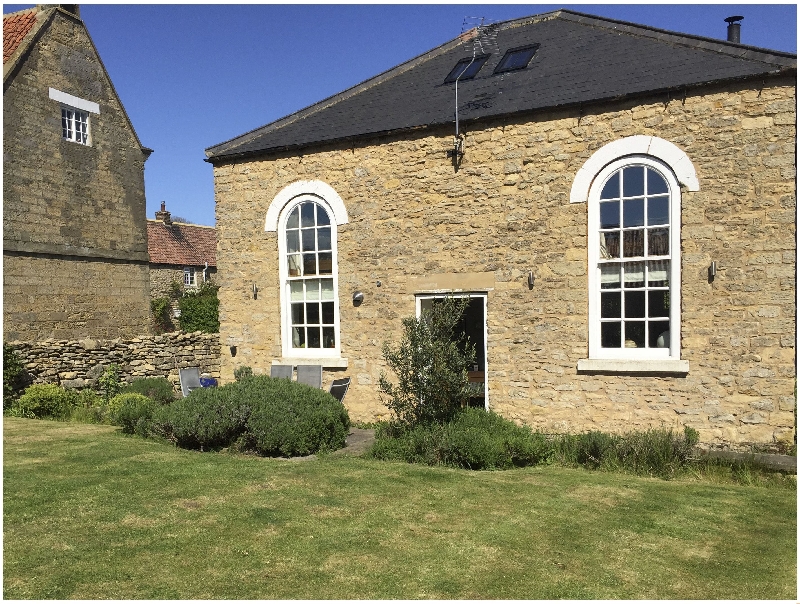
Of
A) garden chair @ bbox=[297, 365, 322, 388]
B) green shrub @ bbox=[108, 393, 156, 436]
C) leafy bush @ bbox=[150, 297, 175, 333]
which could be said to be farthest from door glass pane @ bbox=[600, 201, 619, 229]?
leafy bush @ bbox=[150, 297, 175, 333]

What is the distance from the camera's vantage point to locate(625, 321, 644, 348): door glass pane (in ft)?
30.8

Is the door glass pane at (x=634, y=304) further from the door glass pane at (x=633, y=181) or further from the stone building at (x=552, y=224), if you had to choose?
the door glass pane at (x=633, y=181)

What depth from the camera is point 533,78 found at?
35.3 feet

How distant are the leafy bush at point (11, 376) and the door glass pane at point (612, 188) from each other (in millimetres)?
11711

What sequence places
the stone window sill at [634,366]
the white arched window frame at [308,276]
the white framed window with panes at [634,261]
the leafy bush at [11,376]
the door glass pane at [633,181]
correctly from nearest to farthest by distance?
1. the stone window sill at [634,366]
2. the white framed window with panes at [634,261]
3. the door glass pane at [633,181]
4. the white arched window frame at [308,276]
5. the leafy bush at [11,376]

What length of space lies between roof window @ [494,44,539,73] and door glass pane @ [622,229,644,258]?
389 centimetres

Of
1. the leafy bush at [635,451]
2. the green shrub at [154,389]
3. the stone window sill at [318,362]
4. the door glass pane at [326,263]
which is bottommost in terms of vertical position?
the leafy bush at [635,451]

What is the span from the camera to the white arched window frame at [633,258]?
9016 millimetres

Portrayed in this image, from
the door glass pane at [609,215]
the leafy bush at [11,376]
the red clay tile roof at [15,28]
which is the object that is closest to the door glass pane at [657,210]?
the door glass pane at [609,215]

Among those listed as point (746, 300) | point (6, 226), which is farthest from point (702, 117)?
point (6, 226)

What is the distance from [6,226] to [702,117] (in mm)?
15570

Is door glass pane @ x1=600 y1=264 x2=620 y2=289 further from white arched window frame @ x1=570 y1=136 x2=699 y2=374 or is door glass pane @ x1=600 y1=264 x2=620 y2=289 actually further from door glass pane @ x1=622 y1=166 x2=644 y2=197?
door glass pane @ x1=622 y1=166 x2=644 y2=197

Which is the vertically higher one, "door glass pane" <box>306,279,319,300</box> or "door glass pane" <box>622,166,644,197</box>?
"door glass pane" <box>622,166,644,197</box>

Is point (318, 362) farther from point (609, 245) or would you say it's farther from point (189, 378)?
point (609, 245)
